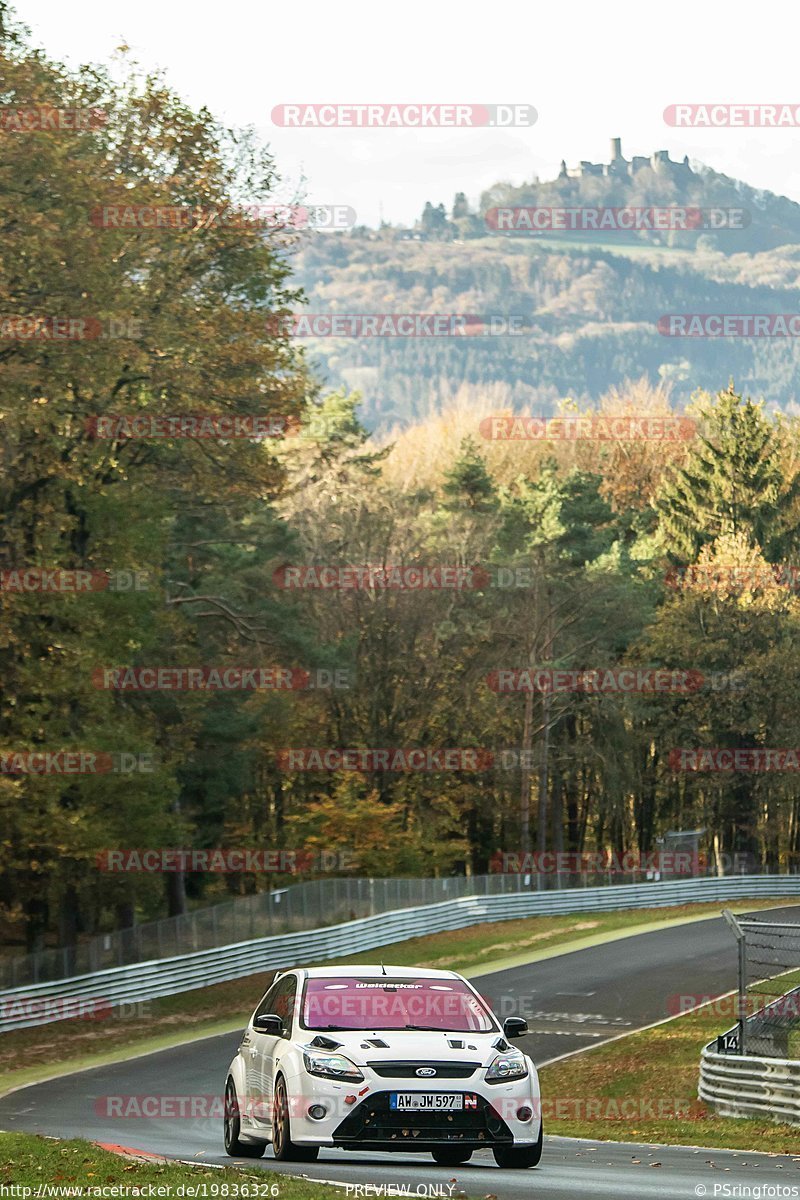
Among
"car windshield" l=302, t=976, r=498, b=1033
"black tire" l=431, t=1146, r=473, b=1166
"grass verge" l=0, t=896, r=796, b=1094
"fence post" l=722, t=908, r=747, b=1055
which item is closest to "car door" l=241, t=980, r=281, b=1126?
"car windshield" l=302, t=976, r=498, b=1033

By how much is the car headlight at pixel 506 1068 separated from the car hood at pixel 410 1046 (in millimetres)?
57

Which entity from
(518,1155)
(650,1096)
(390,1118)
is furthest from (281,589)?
(390,1118)

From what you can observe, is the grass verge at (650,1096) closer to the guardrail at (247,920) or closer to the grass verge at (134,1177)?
the grass verge at (134,1177)

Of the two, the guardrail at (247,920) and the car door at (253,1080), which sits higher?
the car door at (253,1080)

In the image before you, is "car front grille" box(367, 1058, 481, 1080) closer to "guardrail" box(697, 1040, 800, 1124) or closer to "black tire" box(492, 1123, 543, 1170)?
"black tire" box(492, 1123, 543, 1170)

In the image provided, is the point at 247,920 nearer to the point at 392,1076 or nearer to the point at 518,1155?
the point at 518,1155

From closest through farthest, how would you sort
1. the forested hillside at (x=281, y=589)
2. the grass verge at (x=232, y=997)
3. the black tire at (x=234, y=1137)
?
the black tire at (x=234, y=1137)
the grass verge at (x=232, y=997)
the forested hillside at (x=281, y=589)

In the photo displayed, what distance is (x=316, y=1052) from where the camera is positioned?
→ 1231 cm

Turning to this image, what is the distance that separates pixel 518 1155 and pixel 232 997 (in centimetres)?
2608

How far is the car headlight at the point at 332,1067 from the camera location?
39.8ft

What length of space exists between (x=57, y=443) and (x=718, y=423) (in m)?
61.3

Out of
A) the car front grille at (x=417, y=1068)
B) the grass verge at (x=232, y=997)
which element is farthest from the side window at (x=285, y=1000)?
the grass verge at (x=232, y=997)

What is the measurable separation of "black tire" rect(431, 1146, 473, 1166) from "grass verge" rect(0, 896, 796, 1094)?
1482cm

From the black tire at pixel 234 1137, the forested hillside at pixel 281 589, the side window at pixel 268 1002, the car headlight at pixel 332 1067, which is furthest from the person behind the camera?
the forested hillside at pixel 281 589
